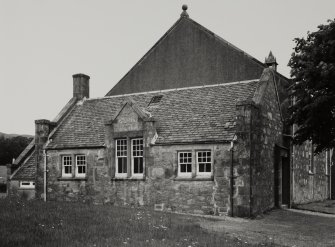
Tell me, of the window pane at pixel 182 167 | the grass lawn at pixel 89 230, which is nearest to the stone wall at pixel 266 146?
the window pane at pixel 182 167

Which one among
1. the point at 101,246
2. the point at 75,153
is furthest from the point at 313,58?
the point at 75,153

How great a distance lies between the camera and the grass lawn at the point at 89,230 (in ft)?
37.4

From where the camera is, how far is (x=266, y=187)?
2353 centimetres

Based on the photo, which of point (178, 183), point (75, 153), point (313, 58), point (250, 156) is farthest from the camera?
point (75, 153)

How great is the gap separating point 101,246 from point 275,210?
1564cm

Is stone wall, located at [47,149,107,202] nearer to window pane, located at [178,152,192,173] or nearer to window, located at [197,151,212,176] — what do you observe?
window pane, located at [178,152,192,173]

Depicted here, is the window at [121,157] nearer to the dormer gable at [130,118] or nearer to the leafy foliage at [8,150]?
the dormer gable at [130,118]

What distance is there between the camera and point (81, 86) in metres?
31.8

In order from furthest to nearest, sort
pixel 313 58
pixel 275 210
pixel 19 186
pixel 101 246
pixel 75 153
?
pixel 19 186 → pixel 75 153 → pixel 275 210 → pixel 313 58 → pixel 101 246

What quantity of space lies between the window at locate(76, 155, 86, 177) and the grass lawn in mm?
9805

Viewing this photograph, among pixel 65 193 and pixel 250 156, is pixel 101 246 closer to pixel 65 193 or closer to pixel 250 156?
pixel 250 156

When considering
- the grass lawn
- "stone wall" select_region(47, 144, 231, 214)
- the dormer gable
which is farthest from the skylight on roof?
the grass lawn

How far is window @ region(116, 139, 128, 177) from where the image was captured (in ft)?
81.5

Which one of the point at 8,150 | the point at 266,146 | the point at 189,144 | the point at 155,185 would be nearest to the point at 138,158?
the point at 155,185
